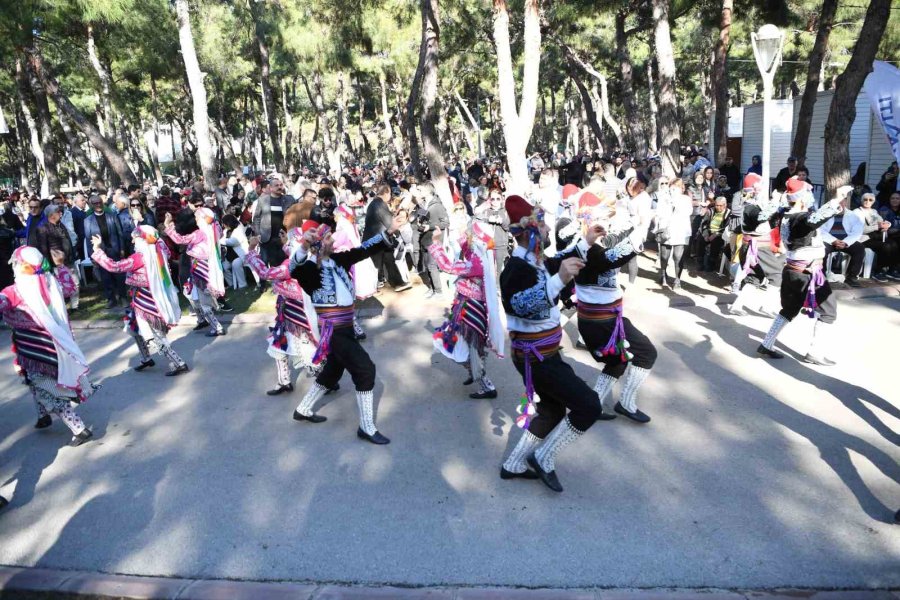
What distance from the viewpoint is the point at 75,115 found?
49.7 ft

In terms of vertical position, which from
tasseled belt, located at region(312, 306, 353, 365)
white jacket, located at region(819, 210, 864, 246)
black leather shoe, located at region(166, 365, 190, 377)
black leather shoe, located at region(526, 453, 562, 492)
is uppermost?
tasseled belt, located at region(312, 306, 353, 365)

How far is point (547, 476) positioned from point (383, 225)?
6.62 m

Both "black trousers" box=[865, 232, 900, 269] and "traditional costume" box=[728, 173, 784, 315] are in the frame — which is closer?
"traditional costume" box=[728, 173, 784, 315]

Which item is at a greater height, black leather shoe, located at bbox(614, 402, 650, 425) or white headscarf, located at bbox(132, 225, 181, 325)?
white headscarf, located at bbox(132, 225, 181, 325)

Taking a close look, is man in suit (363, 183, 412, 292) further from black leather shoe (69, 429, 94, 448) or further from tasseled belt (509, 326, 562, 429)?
tasseled belt (509, 326, 562, 429)

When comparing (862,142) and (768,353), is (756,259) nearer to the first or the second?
(768,353)

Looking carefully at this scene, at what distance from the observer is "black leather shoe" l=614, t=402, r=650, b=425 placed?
19.0ft

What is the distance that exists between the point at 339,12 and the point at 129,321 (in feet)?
46.9

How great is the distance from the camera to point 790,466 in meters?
4.87

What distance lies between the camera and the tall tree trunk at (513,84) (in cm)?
1195

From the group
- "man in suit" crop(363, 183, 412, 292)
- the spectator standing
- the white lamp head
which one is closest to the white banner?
the spectator standing

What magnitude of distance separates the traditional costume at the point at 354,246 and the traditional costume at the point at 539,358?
269 centimetres

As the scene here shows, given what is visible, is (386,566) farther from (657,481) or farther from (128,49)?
(128,49)

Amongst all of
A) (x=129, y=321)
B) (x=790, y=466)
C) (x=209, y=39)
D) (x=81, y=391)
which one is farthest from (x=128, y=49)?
(x=790, y=466)
